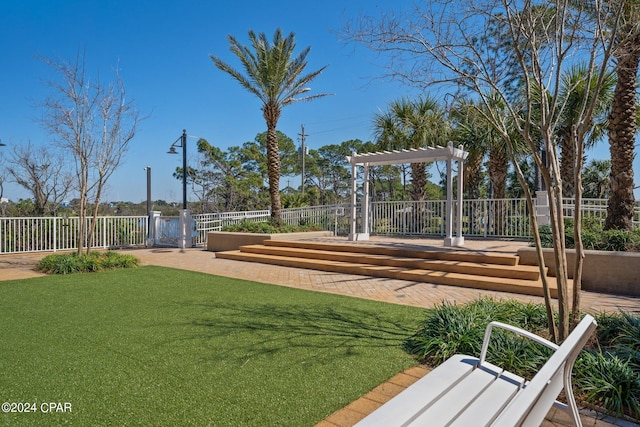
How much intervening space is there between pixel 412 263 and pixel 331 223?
716 centimetres

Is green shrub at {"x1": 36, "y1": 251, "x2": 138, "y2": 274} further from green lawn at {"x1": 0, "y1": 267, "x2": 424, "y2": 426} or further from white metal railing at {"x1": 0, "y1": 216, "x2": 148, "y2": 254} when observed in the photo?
white metal railing at {"x1": 0, "y1": 216, "x2": 148, "y2": 254}

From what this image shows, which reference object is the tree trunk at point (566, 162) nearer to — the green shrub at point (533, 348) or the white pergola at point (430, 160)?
the white pergola at point (430, 160)

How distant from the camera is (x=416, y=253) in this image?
8.79 m

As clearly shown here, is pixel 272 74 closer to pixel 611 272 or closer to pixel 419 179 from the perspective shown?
pixel 419 179

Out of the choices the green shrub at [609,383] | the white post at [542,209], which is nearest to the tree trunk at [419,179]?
the white post at [542,209]

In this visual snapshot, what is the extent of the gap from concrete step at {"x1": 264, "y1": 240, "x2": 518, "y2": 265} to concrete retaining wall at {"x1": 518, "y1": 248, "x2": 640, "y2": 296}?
1.04 metres

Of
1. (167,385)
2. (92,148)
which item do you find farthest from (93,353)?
(92,148)

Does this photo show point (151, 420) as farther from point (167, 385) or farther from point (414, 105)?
point (414, 105)

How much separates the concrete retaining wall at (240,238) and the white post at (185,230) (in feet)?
4.55

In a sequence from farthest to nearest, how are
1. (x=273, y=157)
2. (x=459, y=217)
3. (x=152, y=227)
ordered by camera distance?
(x=152, y=227) < (x=273, y=157) < (x=459, y=217)

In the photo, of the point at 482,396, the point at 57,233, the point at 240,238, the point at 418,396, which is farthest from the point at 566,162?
the point at 57,233

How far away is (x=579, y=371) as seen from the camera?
111 inches

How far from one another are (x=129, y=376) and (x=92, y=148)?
8.77m

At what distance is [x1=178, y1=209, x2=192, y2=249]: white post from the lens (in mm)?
14789
